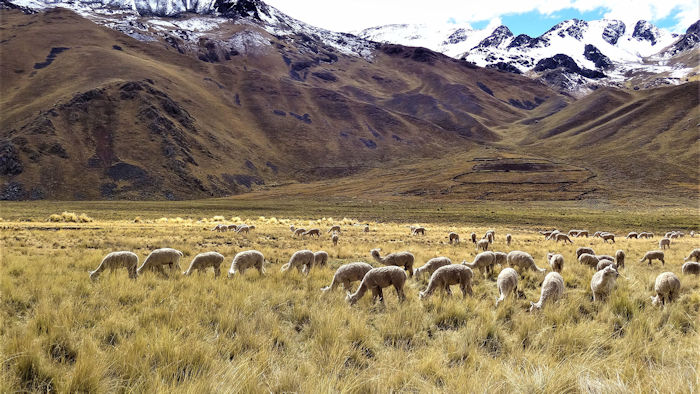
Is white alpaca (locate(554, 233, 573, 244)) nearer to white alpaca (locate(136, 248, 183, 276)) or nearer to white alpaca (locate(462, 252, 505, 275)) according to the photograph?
white alpaca (locate(462, 252, 505, 275))

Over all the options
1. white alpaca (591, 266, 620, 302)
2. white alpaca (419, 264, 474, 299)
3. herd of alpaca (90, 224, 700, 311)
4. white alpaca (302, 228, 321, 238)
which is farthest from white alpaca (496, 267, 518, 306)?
white alpaca (302, 228, 321, 238)

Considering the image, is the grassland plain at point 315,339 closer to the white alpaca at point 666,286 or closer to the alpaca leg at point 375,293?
the white alpaca at point 666,286

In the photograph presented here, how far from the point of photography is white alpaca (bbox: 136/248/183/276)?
1041 cm

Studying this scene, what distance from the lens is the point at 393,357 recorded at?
472 cm

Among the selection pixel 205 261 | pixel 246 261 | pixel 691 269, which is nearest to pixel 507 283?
pixel 246 261

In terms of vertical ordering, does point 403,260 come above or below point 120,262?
below

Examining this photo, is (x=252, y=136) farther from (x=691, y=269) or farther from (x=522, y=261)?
(x=691, y=269)

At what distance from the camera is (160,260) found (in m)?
10.5

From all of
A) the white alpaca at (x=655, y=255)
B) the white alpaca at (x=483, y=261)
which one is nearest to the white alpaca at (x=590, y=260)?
the white alpaca at (x=655, y=255)

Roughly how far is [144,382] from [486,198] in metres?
90.7

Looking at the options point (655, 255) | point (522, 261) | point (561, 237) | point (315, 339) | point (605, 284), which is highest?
point (605, 284)

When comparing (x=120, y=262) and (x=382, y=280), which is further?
(x=120, y=262)

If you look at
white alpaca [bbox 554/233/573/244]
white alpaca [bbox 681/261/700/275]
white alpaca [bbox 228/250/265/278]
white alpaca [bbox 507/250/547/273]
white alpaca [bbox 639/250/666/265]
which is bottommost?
white alpaca [bbox 554/233/573/244]

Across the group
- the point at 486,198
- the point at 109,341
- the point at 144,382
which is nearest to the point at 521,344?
the point at 144,382
